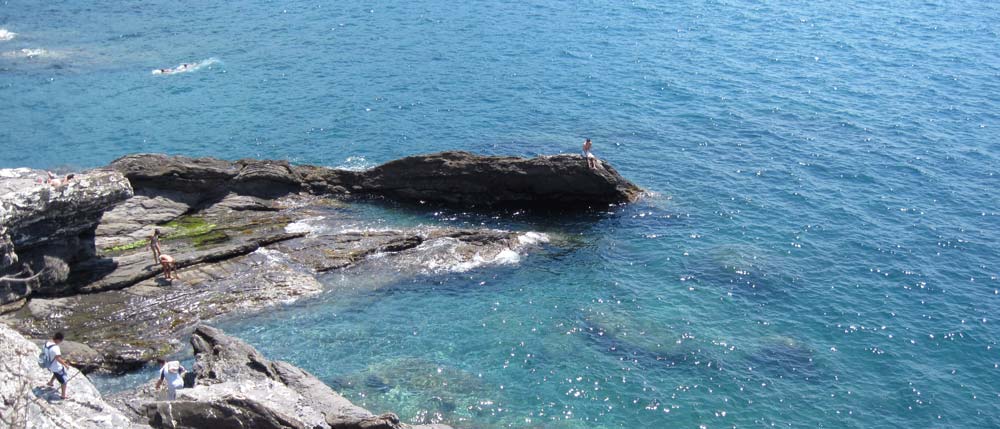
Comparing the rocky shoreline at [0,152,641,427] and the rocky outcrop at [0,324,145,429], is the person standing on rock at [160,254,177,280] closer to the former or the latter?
the rocky shoreline at [0,152,641,427]

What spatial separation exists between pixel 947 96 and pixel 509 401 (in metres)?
57.5

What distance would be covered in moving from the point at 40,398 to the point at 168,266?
19926mm

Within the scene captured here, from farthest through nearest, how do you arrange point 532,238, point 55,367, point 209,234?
point 532,238 → point 209,234 → point 55,367

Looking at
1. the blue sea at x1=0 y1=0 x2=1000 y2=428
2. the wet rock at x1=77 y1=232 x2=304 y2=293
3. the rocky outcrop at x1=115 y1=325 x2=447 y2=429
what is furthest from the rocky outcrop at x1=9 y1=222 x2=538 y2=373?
the rocky outcrop at x1=115 y1=325 x2=447 y2=429

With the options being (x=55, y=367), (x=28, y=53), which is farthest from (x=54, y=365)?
(x=28, y=53)

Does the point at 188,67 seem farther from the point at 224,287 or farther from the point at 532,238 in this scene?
the point at 532,238

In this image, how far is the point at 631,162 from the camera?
65.2 m

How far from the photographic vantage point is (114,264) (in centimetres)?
4578

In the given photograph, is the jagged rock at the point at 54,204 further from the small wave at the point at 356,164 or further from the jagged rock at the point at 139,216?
the small wave at the point at 356,164

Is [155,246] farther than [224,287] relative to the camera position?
Yes

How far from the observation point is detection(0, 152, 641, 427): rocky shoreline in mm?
41469

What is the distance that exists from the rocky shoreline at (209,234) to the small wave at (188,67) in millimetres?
30622

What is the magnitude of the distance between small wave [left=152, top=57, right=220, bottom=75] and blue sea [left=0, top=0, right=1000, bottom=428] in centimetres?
69

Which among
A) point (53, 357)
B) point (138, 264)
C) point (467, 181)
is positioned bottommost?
point (138, 264)
